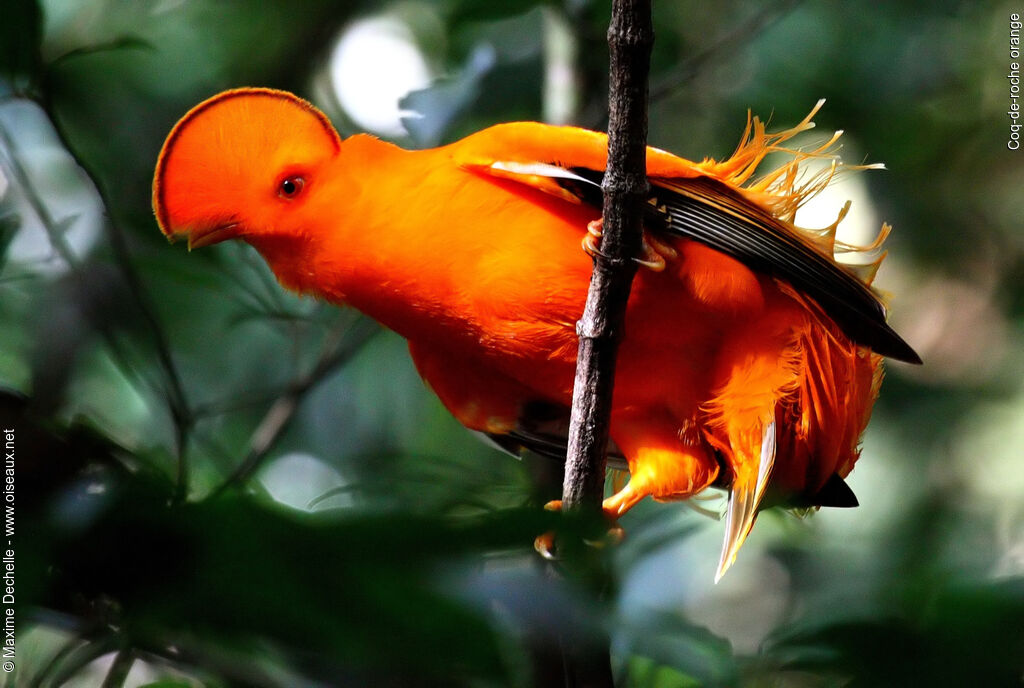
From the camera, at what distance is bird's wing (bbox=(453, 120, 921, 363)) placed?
7.40ft

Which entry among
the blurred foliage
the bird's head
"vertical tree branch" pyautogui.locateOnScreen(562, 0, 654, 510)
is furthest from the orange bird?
the blurred foliage

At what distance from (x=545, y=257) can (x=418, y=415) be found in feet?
7.64

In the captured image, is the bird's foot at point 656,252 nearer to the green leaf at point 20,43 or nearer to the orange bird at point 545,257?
the orange bird at point 545,257

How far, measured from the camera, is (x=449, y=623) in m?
0.58

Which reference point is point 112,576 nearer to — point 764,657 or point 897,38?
point 764,657

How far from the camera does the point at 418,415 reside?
4469 millimetres

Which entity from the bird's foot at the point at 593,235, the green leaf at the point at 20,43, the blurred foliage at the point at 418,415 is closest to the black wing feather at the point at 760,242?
the bird's foot at the point at 593,235

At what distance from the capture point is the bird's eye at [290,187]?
7.54 feet

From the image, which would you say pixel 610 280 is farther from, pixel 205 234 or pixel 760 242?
pixel 205 234

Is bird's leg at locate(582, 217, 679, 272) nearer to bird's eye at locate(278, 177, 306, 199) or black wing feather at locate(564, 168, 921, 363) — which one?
black wing feather at locate(564, 168, 921, 363)

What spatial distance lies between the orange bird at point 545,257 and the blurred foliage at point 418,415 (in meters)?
0.36

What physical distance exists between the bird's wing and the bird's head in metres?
0.35

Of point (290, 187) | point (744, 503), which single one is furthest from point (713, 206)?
point (290, 187)

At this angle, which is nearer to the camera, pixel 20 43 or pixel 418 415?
pixel 20 43
